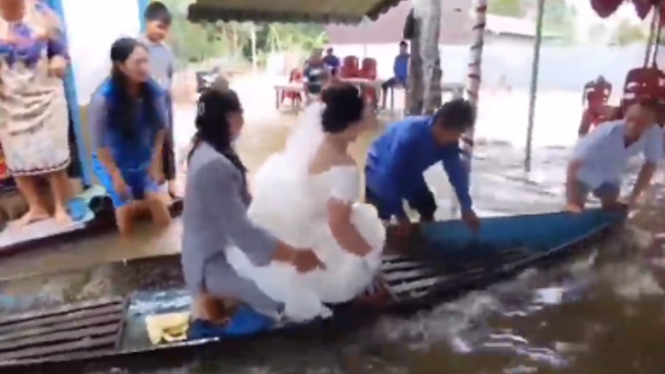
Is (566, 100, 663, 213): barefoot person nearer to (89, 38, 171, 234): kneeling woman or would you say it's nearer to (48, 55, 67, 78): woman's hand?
(89, 38, 171, 234): kneeling woman

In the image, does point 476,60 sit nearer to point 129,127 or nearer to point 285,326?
point 285,326

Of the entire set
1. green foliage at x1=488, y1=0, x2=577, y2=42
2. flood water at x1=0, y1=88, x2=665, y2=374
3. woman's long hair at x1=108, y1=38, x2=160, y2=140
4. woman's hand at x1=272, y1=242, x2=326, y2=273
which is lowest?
flood water at x1=0, y1=88, x2=665, y2=374

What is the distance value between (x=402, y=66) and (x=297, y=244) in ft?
2.02

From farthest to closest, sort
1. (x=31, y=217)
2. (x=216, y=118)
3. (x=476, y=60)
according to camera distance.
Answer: (x=31, y=217) < (x=476, y=60) < (x=216, y=118)

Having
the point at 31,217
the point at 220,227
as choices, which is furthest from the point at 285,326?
the point at 31,217

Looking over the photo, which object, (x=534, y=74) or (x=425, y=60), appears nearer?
(x=425, y=60)

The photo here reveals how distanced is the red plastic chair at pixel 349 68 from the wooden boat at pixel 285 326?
0.53m

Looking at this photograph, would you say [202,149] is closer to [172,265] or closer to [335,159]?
[335,159]

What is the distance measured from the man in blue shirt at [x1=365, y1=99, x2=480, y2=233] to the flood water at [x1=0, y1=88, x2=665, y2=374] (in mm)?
53

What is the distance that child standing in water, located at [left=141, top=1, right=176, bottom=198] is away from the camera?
7.09 feet

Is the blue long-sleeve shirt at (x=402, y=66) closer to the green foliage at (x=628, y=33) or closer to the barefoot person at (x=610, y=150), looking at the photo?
the barefoot person at (x=610, y=150)

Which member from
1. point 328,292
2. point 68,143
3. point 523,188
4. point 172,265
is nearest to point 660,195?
point 523,188

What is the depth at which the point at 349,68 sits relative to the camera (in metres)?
2.02

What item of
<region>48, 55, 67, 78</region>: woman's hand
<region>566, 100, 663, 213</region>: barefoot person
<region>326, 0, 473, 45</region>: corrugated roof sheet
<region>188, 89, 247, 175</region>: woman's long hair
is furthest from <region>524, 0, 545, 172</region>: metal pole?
<region>48, 55, 67, 78</region>: woman's hand
